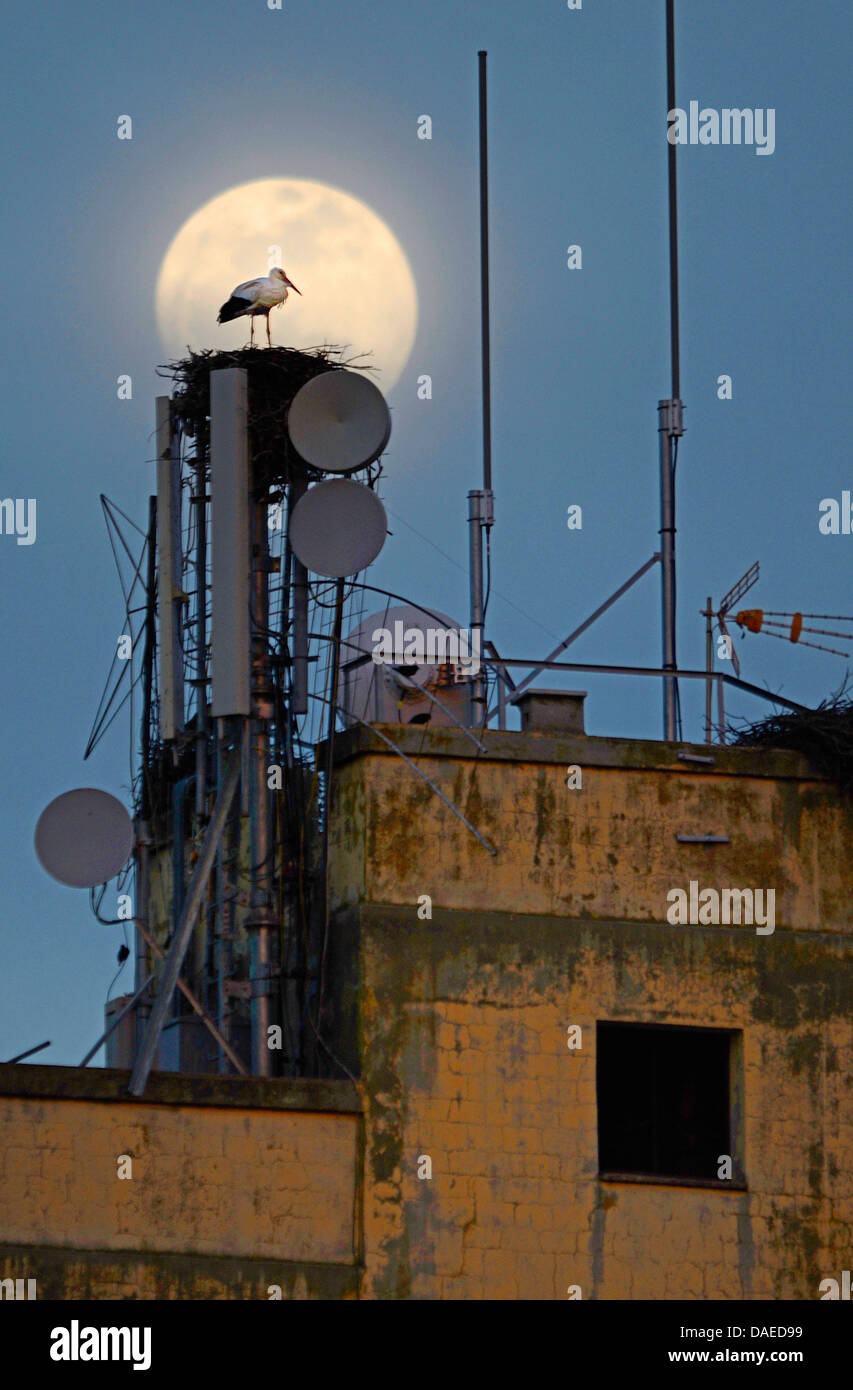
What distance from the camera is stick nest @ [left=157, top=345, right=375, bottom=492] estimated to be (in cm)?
2717

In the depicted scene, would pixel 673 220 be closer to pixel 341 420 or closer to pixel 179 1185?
pixel 341 420

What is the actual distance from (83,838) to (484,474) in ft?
24.0

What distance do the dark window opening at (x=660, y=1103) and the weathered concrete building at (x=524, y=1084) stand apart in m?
0.03

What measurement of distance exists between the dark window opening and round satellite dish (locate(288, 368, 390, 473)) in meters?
5.88

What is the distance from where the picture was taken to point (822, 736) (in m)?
27.1

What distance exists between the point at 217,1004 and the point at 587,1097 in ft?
12.8

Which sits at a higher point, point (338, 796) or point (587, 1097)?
point (338, 796)

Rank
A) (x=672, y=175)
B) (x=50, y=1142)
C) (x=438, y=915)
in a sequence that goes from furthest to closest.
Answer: (x=672, y=175)
(x=438, y=915)
(x=50, y=1142)

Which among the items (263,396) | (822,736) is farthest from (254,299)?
(822,736)

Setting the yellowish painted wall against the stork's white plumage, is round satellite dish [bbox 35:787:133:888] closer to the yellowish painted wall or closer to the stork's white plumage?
the yellowish painted wall

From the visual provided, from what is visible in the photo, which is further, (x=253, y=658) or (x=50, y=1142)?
(x=253, y=658)
